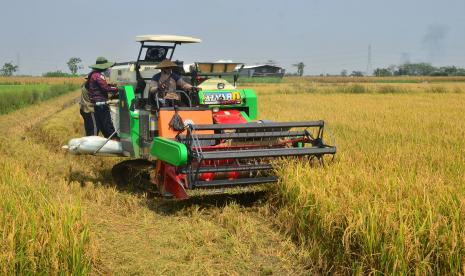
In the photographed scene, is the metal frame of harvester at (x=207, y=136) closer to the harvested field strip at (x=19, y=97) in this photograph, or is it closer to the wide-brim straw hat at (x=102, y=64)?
the wide-brim straw hat at (x=102, y=64)

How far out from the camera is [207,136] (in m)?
5.84

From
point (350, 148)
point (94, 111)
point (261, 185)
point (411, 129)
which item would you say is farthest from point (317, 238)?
point (411, 129)

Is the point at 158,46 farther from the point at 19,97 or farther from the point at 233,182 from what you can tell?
the point at 19,97

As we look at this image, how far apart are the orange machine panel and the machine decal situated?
34 cm

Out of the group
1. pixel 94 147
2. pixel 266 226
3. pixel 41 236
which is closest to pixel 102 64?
pixel 94 147

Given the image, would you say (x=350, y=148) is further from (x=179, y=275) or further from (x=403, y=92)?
(x=403, y=92)

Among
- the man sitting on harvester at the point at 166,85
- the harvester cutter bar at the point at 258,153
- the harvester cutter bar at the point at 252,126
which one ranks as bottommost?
the harvester cutter bar at the point at 258,153

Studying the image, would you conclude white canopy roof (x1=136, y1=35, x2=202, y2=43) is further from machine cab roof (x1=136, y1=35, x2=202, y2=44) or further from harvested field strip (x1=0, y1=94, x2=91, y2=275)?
harvested field strip (x1=0, y1=94, x2=91, y2=275)

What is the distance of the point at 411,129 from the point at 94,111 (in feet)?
23.6

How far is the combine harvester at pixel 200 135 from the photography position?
5.72 metres

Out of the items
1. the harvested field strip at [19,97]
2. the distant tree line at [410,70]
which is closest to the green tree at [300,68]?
the distant tree line at [410,70]

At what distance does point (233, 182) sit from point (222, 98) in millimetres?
1978

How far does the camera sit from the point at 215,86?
7.46m

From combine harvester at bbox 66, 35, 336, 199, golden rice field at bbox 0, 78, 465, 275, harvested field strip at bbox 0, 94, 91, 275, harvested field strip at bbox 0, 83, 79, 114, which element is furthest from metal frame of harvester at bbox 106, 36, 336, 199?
harvested field strip at bbox 0, 83, 79, 114
